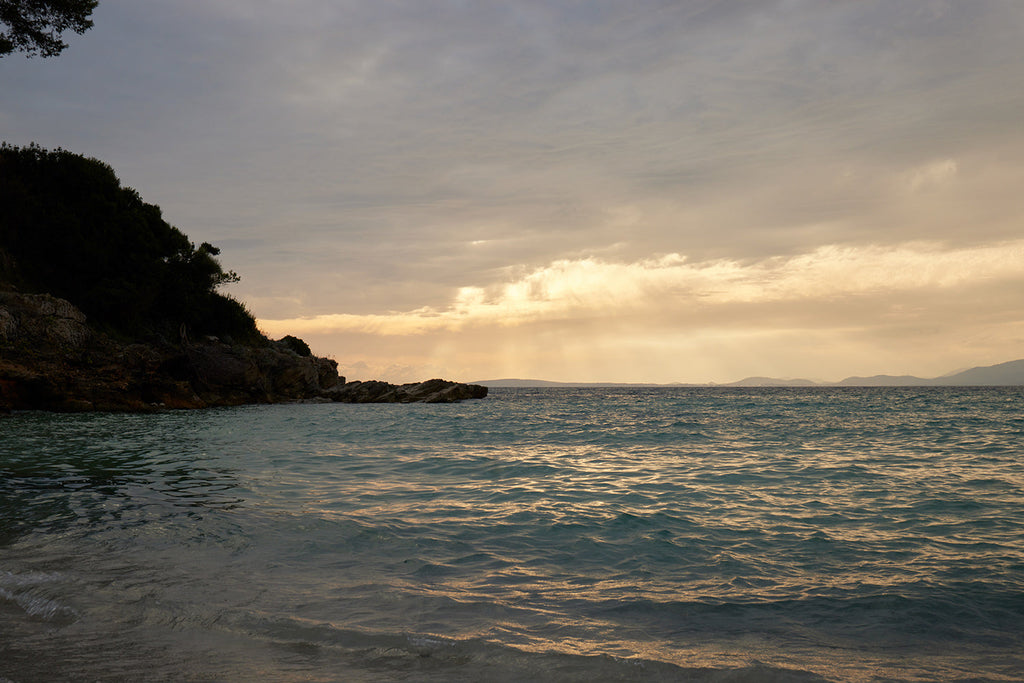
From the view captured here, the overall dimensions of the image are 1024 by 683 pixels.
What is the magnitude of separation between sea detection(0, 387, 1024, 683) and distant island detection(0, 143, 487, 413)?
20.7 meters

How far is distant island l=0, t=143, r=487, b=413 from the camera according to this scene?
30.4 meters

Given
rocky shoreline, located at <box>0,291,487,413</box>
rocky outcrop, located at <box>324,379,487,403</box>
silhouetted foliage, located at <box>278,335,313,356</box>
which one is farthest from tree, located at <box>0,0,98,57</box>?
silhouetted foliage, located at <box>278,335,313,356</box>

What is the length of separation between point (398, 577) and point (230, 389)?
4429cm

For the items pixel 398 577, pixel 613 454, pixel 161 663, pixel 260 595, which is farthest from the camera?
pixel 613 454

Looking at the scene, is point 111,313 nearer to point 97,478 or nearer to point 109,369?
point 109,369

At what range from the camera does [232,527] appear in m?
7.69

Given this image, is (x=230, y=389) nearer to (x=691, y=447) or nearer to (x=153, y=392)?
(x=153, y=392)

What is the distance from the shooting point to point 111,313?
144ft

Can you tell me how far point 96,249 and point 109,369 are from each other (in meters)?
15.0

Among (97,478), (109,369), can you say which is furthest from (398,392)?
(97,478)

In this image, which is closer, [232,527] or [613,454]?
[232,527]

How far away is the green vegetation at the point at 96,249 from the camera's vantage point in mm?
40750

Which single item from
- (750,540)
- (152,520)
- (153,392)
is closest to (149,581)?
(152,520)

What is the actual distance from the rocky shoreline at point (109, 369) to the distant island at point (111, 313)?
0.08 metres
